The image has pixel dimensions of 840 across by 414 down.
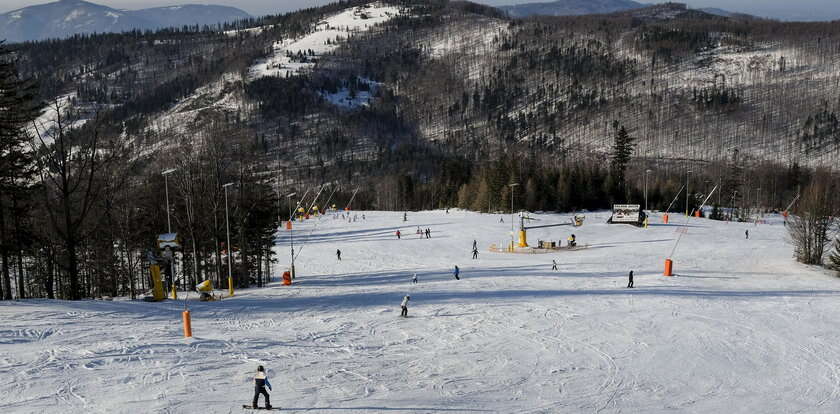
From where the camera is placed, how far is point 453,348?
22.8 m

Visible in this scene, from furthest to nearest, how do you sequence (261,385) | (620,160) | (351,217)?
(620,160), (351,217), (261,385)

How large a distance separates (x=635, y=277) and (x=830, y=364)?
63.0 feet

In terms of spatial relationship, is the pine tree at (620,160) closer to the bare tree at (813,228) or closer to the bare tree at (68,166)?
the bare tree at (813,228)

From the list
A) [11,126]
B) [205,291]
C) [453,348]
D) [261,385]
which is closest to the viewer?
[261,385]

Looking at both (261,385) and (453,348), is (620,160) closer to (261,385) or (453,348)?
(453,348)

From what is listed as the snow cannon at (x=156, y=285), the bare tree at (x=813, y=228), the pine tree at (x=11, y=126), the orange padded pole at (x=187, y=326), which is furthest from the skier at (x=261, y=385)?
the bare tree at (x=813, y=228)

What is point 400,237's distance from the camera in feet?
240

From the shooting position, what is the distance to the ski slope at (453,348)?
657 inches

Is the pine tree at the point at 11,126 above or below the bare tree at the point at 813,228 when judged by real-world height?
above

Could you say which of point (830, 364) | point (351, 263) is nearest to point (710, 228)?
point (351, 263)

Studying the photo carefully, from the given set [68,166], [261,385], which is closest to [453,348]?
[261,385]

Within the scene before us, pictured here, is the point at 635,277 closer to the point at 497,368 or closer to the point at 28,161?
the point at 497,368

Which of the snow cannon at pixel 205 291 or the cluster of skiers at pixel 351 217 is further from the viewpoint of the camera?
the cluster of skiers at pixel 351 217

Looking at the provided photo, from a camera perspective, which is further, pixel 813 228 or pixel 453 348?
pixel 813 228
